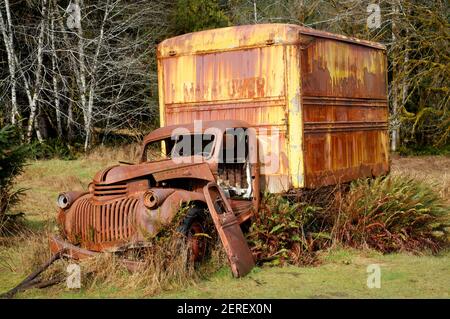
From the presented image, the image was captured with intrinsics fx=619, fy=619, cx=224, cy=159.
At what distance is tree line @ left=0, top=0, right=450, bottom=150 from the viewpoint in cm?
2061

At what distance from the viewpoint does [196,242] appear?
7160 mm

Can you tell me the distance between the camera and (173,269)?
661 cm

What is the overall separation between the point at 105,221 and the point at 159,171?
34.4 inches

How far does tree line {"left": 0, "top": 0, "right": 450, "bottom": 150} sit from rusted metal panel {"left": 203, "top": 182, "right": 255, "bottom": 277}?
1317 centimetres

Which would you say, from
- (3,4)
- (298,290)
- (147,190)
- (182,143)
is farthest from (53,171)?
(298,290)

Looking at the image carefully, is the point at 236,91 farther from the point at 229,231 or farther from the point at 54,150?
the point at 54,150

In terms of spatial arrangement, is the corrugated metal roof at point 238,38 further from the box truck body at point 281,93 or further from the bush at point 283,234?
the bush at point 283,234

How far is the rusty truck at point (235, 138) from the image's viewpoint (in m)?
7.11

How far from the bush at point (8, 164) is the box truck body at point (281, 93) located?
246cm

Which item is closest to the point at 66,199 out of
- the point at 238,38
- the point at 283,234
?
the point at 283,234

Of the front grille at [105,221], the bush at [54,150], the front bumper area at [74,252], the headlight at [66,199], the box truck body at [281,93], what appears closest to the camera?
the front bumper area at [74,252]

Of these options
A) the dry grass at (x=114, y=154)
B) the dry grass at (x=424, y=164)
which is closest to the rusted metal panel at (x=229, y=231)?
the dry grass at (x=424, y=164)
